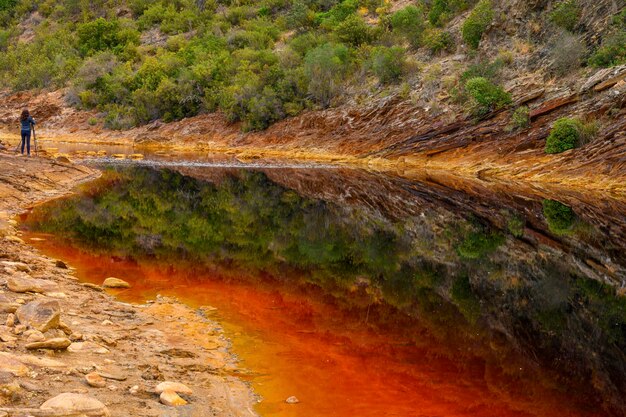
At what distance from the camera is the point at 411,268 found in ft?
44.5

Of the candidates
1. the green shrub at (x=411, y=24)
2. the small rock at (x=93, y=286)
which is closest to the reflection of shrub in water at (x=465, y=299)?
the small rock at (x=93, y=286)

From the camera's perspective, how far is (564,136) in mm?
30344

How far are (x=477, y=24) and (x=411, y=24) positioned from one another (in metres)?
6.74

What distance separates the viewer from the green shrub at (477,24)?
4247cm

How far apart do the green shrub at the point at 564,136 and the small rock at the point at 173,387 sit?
27412 millimetres

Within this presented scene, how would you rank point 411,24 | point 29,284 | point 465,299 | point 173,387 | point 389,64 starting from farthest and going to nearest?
point 411,24 → point 389,64 → point 465,299 → point 29,284 → point 173,387

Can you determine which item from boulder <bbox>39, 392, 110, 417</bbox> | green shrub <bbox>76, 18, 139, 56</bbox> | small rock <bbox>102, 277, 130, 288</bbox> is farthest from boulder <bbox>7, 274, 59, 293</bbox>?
green shrub <bbox>76, 18, 139, 56</bbox>

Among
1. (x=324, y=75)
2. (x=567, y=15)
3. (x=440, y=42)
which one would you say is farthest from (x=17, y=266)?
(x=324, y=75)

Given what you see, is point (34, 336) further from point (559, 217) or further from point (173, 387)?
point (559, 217)

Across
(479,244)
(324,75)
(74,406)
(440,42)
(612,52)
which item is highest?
(440,42)

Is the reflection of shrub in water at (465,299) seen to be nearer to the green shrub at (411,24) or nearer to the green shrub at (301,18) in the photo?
the green shrub at (411,24)

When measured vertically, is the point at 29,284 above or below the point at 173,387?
above

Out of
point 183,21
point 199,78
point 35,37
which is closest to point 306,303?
point 199,78

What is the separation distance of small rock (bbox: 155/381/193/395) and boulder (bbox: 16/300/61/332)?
1672mm
